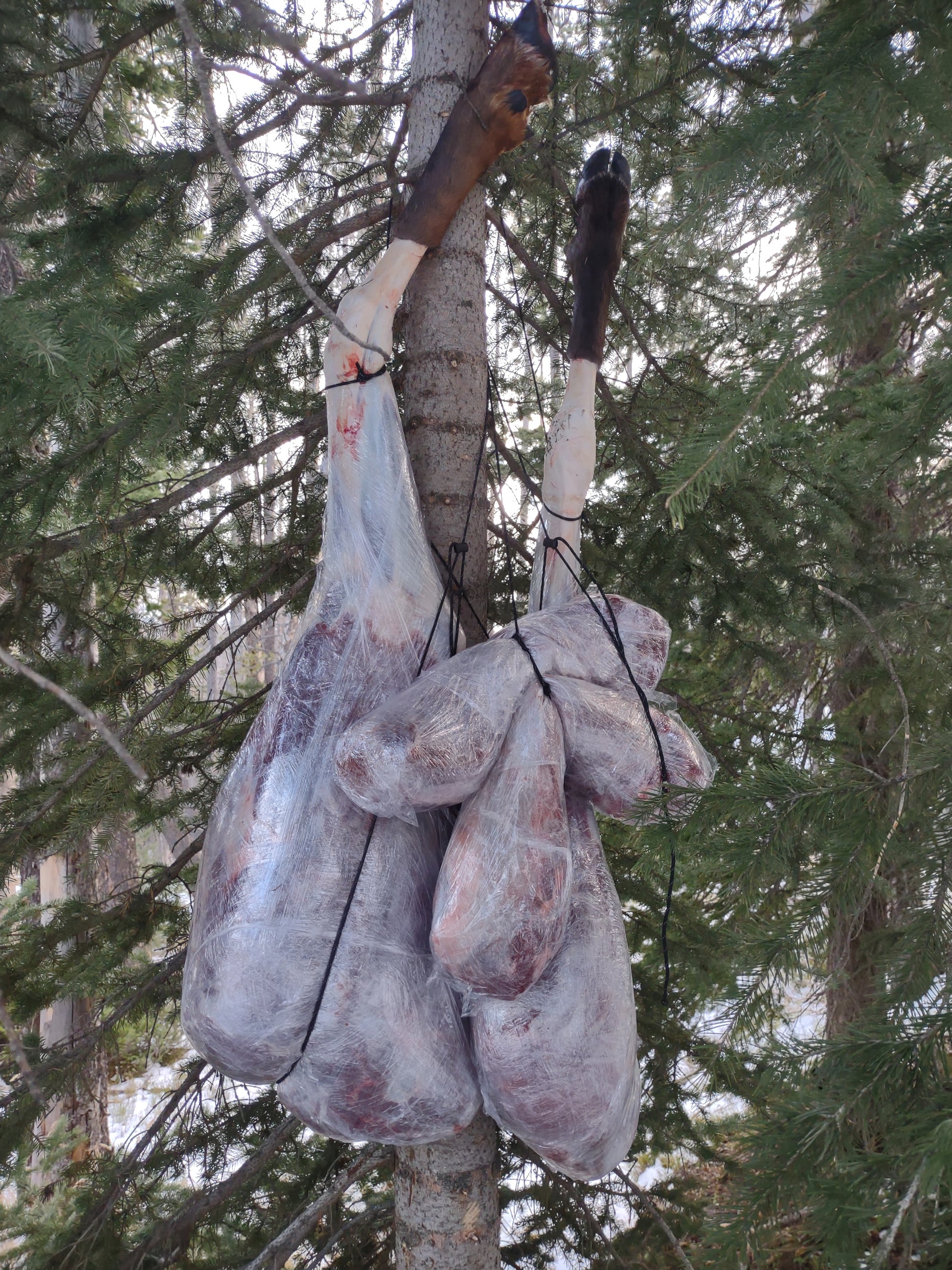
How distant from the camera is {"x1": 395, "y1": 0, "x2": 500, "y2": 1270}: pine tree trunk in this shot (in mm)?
2426

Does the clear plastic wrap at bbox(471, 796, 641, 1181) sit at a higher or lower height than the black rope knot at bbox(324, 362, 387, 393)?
lower

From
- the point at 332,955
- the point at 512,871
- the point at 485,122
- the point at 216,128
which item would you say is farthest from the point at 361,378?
the point at 332,955

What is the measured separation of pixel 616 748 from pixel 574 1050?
591 millimetres

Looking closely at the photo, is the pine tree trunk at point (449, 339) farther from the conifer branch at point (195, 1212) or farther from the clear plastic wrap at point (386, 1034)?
the clear plastic wrap at point (386, 1034)

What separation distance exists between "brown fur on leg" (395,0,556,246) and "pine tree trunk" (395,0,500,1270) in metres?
0.32

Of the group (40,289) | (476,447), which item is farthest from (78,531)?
(476,447)

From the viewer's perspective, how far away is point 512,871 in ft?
5.41

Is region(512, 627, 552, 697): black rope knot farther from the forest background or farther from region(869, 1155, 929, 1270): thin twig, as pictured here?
region(869, 1155, 929, 1270): thin twig

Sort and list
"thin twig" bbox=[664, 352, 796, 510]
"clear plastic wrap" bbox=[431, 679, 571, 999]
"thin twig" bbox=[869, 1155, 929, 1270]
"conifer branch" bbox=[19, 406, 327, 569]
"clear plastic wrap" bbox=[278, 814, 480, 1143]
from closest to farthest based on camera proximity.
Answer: "thin twig" bbox=[869, 1155, 929, 1270]
"thin twig" bbox=[664, 352, 796, 510]
"clear plastic wrap" bbox=[431, 679, 571, 999]
"clear plastic wrap" bbox=[278, 814, 480, 1143]
"conifer branch" bbox=[19, 406, 327, 569]

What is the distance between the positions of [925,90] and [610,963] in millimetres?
1642

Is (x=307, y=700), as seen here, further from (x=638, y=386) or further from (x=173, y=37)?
(x=173, y=37)

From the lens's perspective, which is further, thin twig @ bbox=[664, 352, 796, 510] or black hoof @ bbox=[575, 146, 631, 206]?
black hoof @ bbox=[575, 146, 631, 206]

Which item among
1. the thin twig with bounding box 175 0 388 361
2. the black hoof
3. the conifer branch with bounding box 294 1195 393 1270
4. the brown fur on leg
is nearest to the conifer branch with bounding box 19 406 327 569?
the brown fur on leg

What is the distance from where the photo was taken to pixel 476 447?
8.12ft
